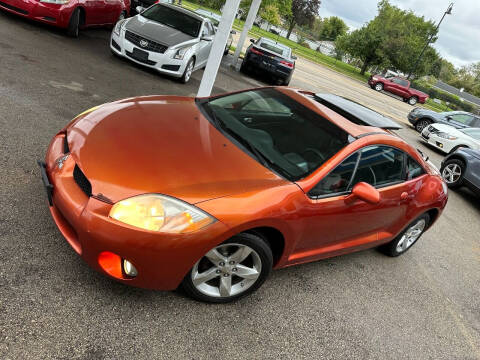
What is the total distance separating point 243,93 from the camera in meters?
4.05

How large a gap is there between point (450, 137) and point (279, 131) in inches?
415

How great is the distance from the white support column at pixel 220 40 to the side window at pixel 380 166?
3.43 meters

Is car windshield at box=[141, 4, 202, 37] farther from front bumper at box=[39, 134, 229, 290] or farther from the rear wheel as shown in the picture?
the rear wheel

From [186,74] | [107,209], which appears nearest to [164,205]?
[107,209]

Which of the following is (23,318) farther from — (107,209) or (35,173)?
(35,173)

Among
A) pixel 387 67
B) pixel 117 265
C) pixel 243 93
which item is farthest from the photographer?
pixel 387 67

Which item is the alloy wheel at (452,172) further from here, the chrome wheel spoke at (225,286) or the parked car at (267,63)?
the chrome wheel spoke at (225,286)

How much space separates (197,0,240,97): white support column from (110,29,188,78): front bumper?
7.49ft

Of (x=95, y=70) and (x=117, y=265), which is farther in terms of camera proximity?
(x=95, y=70)

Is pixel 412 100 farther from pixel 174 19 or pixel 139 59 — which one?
pixel 139 59

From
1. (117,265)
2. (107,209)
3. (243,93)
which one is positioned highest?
(243,93)

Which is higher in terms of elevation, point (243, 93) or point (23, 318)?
point (243, 93)

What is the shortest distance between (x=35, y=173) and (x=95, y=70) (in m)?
4.57

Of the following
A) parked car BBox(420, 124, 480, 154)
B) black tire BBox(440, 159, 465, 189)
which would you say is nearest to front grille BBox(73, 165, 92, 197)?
black tire BBox(440, 159, 465, 189)
